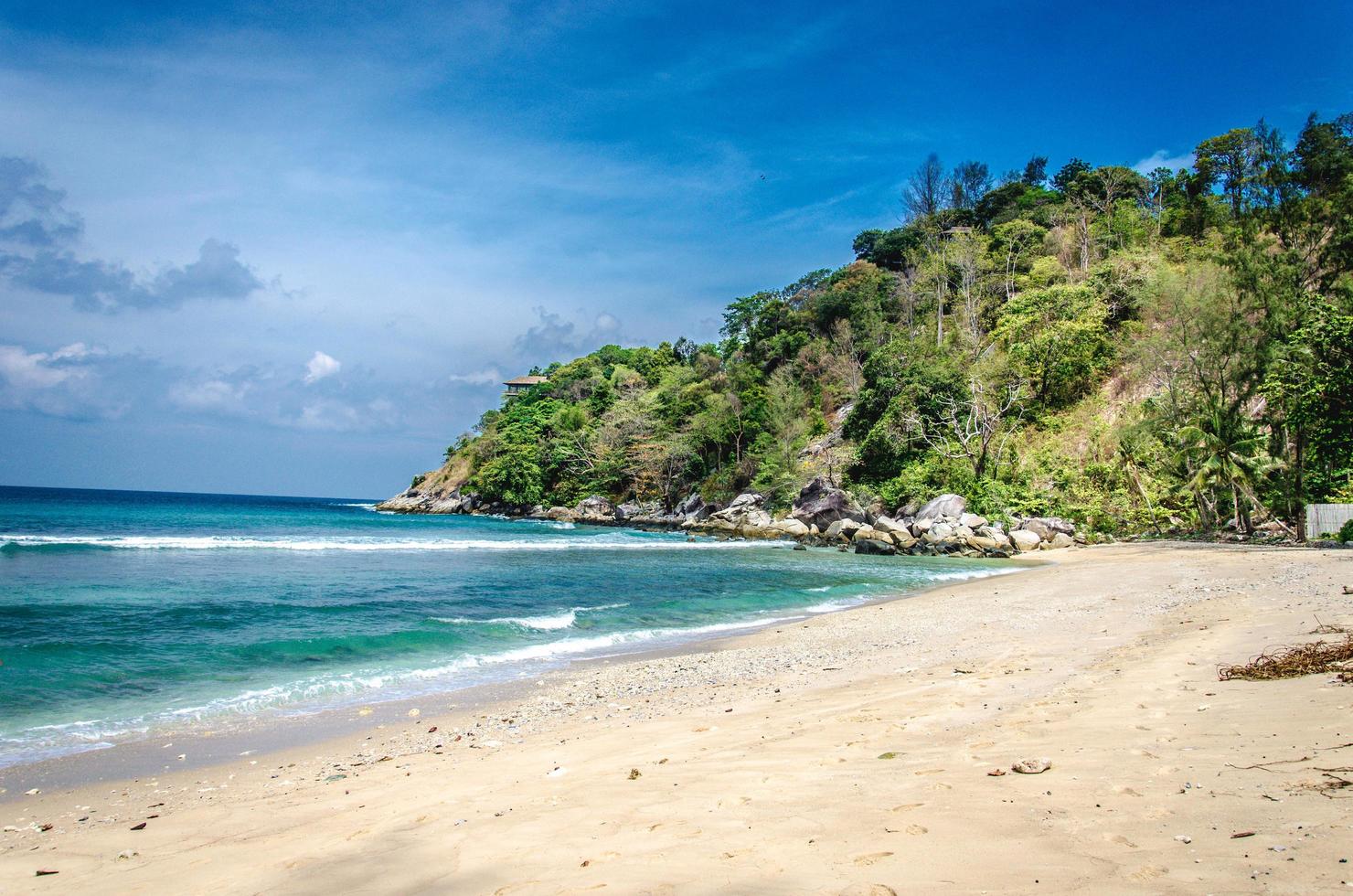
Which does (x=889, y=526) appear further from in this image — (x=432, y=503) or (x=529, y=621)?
(x=432, y=503)

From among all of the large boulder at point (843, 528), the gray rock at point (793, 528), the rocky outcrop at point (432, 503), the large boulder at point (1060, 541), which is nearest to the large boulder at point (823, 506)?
the gray rock at point (793, 528)

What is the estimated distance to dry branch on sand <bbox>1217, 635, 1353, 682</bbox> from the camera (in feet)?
16.9

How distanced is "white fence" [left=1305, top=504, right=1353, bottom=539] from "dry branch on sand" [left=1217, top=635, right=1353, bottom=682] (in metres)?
19.6

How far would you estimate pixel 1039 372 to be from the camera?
39281 millimetres

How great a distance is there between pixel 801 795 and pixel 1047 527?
30768mm

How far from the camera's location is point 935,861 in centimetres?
286

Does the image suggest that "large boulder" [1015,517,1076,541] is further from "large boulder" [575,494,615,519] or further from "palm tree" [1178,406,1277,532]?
"large boulder" [575,494,615,519]

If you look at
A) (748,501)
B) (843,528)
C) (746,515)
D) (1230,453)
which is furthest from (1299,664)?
(748,501)

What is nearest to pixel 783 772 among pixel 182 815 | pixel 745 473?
pixel 182 815

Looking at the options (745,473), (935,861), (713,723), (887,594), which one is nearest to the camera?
(935,861)

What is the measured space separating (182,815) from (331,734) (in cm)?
227

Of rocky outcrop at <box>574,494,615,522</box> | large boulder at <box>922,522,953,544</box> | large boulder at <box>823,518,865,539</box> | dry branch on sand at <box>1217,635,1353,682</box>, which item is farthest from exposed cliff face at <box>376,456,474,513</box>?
dry branch on sand at <box>1217,635,1353,682</box>

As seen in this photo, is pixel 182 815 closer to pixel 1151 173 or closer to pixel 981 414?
pixel 981 414

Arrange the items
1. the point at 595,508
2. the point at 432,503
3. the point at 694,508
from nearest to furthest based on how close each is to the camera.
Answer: the point at 694,508
the point at 595,508
the point at 432,503
